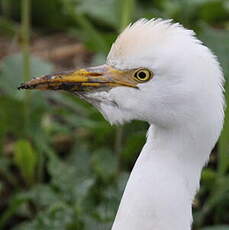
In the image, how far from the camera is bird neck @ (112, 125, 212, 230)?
125 inches

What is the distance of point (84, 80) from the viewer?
3271 millimetres

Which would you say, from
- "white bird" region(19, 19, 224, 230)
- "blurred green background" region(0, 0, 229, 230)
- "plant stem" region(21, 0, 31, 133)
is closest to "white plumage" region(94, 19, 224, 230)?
"white bird" region(19, 19, 224, 230)

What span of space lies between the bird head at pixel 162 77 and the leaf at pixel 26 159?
6.39 feet

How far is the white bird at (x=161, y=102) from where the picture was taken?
3.07 m

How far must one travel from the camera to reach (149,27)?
3145 mm

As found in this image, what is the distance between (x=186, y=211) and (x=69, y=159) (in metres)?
2.28

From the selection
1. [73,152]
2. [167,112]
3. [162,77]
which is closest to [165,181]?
Answer: [167,112]

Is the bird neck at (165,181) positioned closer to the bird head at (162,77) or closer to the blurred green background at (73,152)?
the bird head at (162,77)

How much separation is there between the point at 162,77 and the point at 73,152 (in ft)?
8.17

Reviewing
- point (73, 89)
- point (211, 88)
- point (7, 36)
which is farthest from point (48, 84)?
point (7, 36)

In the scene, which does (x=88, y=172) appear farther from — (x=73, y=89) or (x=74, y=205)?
(x=73, y=89)

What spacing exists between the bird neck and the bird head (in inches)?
3.7

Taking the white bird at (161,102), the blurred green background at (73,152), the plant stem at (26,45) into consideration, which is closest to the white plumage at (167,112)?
the white bird at (161,102)

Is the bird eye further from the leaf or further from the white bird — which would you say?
the leaf
